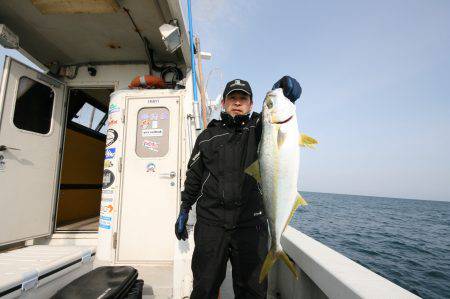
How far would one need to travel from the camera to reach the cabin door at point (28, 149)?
12.7 ft

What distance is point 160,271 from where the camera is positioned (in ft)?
12.6

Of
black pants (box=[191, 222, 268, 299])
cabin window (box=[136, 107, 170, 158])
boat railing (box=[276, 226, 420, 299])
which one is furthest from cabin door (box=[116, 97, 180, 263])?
black pants (box=[191, 222, 268, 299])

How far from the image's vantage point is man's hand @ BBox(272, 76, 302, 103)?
1.86 meters

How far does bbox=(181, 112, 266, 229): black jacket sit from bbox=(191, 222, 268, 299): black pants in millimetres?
90

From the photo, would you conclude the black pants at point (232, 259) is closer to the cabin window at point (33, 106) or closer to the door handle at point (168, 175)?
the door handle at point (168, 175)

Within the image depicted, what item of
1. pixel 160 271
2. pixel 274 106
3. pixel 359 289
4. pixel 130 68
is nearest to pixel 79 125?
pixel 130 68

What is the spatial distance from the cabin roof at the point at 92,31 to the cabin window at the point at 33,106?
698 millimetres

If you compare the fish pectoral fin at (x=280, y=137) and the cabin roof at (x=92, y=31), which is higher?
the cabin roof at (x=92, y=31)

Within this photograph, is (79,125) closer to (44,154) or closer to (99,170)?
(99,170)

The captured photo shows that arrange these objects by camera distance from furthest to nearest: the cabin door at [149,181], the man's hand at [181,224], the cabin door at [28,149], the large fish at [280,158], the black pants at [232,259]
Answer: the cabin door at [149,181], the cabin door at [28,149], the man's hand at [181,224], the black pants at [232,259], the large fish at [280,158]

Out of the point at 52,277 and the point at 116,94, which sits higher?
the point at 116,94

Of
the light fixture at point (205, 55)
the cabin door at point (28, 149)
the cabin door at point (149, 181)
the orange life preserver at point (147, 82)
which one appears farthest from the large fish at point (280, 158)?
the cabin door at point (28, 149)

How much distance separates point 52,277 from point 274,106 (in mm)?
2049

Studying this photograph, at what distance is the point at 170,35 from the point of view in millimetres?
3539
